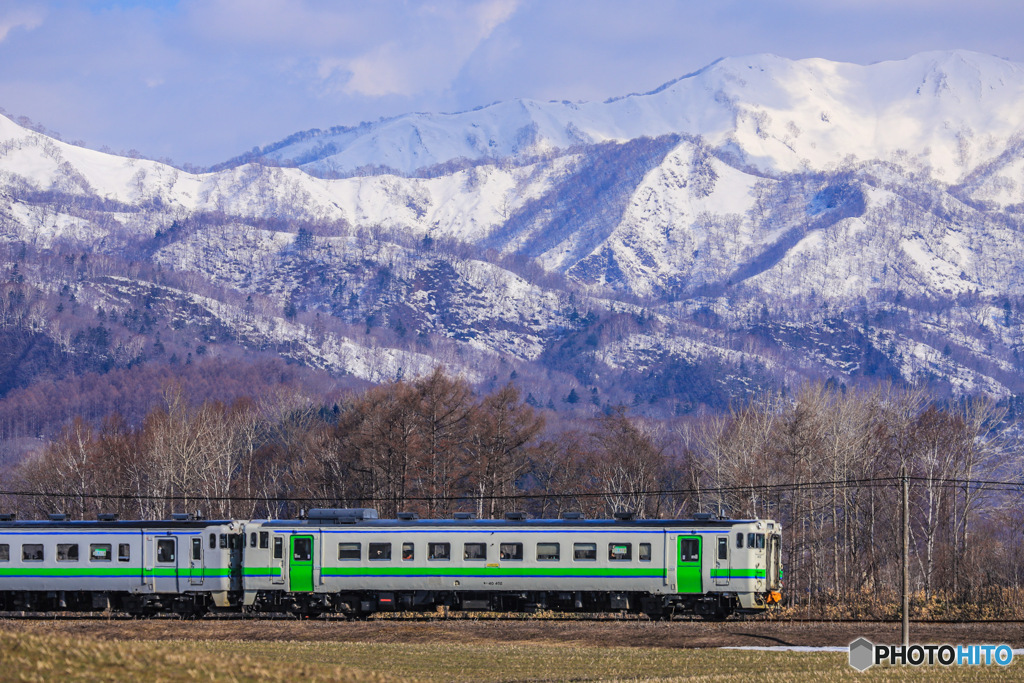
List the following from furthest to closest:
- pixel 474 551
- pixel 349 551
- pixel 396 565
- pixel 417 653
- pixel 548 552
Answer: pixel 349 551 → pixel 396 565 → pixel 474 551 → pixel 548 552 → pixel 417 653

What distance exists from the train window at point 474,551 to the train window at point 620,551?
18.5ft

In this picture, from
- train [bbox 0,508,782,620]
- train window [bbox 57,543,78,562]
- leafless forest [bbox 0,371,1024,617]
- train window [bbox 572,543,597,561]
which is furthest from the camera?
leafless forest [bbox 0,371,1024,617]

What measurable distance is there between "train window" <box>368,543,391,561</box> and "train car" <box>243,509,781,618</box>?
0.15ft

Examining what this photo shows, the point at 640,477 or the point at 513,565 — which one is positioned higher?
the point at 640,477

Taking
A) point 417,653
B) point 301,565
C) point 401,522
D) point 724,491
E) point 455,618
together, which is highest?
point 724,491

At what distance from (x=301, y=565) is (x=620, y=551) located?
47.0ft

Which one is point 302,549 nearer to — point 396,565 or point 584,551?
point 396,565

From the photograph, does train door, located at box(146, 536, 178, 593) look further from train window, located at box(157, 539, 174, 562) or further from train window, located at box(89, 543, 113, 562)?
train window, located at box(89, 543, 113, 562)

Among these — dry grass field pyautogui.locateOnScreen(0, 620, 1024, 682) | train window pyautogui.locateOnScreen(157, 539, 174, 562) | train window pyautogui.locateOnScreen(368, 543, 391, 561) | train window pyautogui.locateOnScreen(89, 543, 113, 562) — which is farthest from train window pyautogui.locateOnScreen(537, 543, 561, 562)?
train window pyautogui.locateOnScreen(89, 543, 113, 562)

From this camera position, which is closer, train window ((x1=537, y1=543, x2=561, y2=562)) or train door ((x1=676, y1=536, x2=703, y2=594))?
train door ((x1=676, y1=536, x2=703, y2=594))

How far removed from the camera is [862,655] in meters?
40.3

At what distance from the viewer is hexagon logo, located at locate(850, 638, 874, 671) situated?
39469mm

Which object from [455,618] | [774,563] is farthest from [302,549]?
[774,563]

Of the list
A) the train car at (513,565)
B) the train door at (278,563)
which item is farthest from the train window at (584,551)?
the train door at (278,563)
